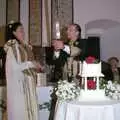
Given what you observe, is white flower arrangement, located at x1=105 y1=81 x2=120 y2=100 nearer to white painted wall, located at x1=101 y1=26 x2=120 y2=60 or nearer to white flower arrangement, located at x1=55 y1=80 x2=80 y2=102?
white flower arrangement, located at x1=55 y1=80 x2=80 y2=102

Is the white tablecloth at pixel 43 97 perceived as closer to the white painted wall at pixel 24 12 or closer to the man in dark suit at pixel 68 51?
the man in dark suit at pixel 68 51

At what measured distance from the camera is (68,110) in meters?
3.50

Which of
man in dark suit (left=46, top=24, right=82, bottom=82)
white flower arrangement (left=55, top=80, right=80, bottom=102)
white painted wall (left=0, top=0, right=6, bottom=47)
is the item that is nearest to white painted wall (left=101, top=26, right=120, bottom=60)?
white painted wall (left=0, top=0, right=6, bottom=47)

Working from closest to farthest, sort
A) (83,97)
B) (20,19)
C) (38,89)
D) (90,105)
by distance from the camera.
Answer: (90,105)
(83,97)
(38,89)
(20,19)

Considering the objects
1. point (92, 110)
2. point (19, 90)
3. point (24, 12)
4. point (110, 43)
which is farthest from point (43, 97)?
point (110, 43)

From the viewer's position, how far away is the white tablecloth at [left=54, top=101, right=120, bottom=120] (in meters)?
3.40

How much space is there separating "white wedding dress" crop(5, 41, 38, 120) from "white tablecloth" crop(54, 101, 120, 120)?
0.80 meters

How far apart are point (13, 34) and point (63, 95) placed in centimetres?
107

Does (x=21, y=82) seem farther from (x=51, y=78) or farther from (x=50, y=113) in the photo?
(x=51, y=78)

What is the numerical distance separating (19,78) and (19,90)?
0.14 m

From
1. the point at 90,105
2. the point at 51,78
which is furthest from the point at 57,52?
the point at 51,78

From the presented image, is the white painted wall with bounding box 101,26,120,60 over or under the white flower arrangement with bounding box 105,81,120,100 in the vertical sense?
over

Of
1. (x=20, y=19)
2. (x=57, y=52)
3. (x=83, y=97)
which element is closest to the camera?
(x=83, y=97)

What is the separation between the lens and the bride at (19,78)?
4.12m
